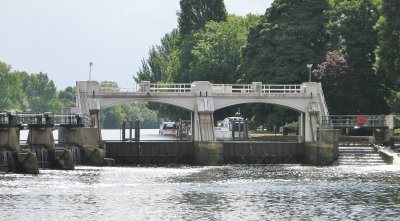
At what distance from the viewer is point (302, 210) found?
5962 centimetres

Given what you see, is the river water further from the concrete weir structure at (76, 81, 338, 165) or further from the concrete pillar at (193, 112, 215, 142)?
the concrete pillar at (193, 112, 215, 142)

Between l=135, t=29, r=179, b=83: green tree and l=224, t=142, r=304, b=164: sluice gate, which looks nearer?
l=224, t=142, r=304, b=164: sluice gate

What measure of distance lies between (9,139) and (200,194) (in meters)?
18.0

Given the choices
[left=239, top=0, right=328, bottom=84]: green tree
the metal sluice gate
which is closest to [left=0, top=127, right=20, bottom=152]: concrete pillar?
the metal sluice gate

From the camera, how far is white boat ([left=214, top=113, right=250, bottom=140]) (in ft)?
395

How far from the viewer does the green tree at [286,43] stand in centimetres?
11638

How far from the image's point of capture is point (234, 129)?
122 meters

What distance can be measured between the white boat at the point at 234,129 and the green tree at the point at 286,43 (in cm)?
489

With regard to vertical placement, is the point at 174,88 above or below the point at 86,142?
above

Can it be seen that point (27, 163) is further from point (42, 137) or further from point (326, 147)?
point (326, 147)

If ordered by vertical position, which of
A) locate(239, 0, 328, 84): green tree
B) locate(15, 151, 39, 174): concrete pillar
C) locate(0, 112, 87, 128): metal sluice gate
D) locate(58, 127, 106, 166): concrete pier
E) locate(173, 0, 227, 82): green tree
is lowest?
locate(15, 151, 39, 174): concrete pillar

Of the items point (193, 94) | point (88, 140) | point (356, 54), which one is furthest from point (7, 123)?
point (356, 54)

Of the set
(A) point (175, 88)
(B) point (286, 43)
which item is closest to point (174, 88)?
(A) point (175, 88)

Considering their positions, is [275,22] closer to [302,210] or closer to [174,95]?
[174,95]
